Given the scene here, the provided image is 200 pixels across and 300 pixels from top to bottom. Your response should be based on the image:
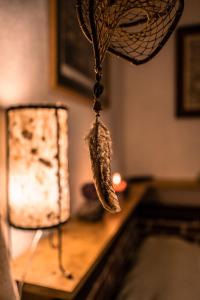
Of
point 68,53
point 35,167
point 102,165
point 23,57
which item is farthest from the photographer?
point 68,53

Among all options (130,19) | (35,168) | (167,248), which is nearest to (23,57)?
(35,168)

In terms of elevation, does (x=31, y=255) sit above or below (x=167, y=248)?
above

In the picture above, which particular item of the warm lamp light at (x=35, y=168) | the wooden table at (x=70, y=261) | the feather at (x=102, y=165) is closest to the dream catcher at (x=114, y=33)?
the feather at (x=102, y=165)

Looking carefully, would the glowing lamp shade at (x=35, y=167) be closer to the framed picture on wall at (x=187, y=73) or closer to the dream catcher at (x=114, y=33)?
the dream catcher at (x=114, y=33)

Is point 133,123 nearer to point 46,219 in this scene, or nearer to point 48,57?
point 48,57

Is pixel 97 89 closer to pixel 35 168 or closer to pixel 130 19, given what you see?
pixel 130 19

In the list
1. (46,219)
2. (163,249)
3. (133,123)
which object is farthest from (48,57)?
(133,123)

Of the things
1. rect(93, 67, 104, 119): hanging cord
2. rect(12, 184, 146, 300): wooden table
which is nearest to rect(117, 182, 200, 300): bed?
rect(12, 184, 146, 300): wooden table
